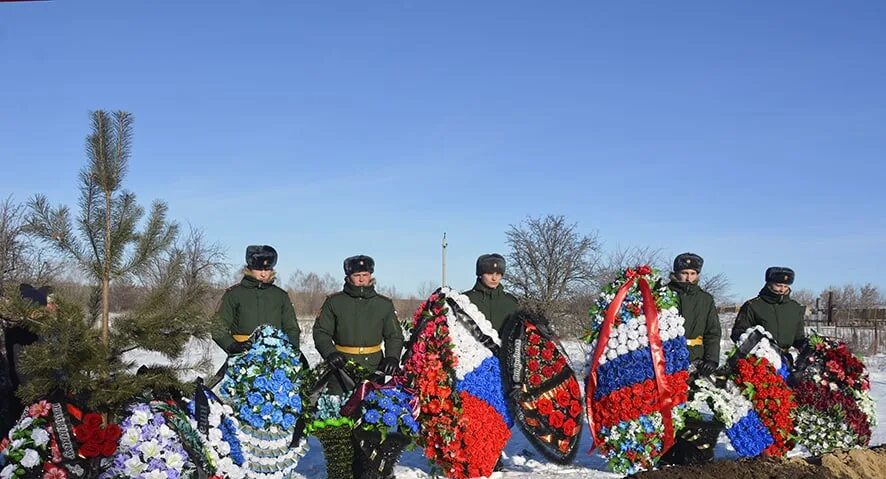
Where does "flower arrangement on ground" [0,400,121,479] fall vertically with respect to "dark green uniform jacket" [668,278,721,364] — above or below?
below

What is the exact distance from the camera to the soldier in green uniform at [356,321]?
6.64 meters

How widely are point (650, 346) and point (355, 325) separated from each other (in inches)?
95.9

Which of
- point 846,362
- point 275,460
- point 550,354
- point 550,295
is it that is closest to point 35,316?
point 275,460

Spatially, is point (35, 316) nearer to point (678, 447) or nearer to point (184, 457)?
point (184, 457)

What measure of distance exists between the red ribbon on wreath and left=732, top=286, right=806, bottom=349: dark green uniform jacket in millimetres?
1776

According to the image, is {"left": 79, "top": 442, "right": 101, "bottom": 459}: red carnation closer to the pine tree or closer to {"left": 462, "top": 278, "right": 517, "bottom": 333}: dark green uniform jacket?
the pine tree

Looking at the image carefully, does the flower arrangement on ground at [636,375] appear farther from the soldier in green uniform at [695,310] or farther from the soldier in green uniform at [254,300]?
the soldier in green uniform at [254,300]

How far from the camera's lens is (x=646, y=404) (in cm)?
600

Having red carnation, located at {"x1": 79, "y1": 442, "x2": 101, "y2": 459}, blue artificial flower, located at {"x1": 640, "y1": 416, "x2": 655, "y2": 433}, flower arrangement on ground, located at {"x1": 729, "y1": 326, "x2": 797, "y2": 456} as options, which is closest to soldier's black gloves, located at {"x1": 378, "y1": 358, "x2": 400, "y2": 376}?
blue artificial flower, located at {"x1": 640, "y1": 416, "x2": 655, "y2": 433}

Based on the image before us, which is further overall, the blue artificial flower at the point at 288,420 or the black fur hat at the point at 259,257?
the black fur hat at the point at 259,257

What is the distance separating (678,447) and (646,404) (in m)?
0.73

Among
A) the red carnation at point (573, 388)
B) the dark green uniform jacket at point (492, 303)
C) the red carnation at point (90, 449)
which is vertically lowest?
the red carnation at point (90, 449)

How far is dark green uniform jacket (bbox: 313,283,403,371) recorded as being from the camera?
664 cm

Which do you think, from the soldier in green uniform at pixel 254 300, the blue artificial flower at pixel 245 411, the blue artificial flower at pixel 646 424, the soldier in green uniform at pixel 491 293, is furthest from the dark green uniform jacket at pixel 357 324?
the blue artificial flower at pixel 646 424
